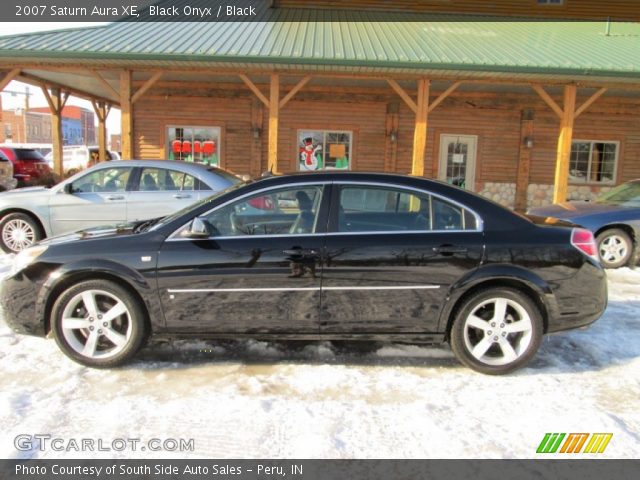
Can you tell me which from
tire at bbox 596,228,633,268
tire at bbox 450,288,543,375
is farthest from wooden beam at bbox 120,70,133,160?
tire at bbox 596,228,633,268

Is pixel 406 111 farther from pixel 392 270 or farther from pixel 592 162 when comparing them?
pixel 392 270

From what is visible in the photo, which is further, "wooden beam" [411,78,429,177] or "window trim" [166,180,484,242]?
"wooden beam" [411,78,429,177]

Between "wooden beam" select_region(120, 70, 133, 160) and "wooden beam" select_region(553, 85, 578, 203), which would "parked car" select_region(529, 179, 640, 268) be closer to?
"wooden beam" select_region(553, 85, 578, 203)

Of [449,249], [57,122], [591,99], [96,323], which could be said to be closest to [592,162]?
[591,99]

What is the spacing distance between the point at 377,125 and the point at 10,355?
1193cm

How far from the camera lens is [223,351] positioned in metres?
4.17

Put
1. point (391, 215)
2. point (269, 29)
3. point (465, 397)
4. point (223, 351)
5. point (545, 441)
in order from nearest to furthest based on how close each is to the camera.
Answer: point (545, 441), point (465, 397), point (391, 215), point (223, 351), point (269, 29)

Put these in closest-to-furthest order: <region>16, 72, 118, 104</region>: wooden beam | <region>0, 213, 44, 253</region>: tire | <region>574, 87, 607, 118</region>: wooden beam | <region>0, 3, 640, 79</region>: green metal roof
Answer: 1. <region>0, 213, 44, 253</region>: tire
2. <region>0, 3, 640, 79</region>: green metal roof
3. <region>574, 87, 607, 118</region>: wooden beam
4. <region>16, 72, 118, 104</region>: wooden beam

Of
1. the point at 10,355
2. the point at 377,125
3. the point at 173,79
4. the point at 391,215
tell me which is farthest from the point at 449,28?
the point at 10,355

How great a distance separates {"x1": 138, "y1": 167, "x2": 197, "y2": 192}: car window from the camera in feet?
23.5

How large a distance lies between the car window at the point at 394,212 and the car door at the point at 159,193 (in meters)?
3.82

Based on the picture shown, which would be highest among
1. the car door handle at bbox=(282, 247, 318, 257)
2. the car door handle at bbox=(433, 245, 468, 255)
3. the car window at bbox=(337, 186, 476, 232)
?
the car window at bbox=(337, 186, 476, 232)

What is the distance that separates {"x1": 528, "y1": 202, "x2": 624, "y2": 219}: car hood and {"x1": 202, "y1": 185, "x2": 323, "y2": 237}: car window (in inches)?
204
